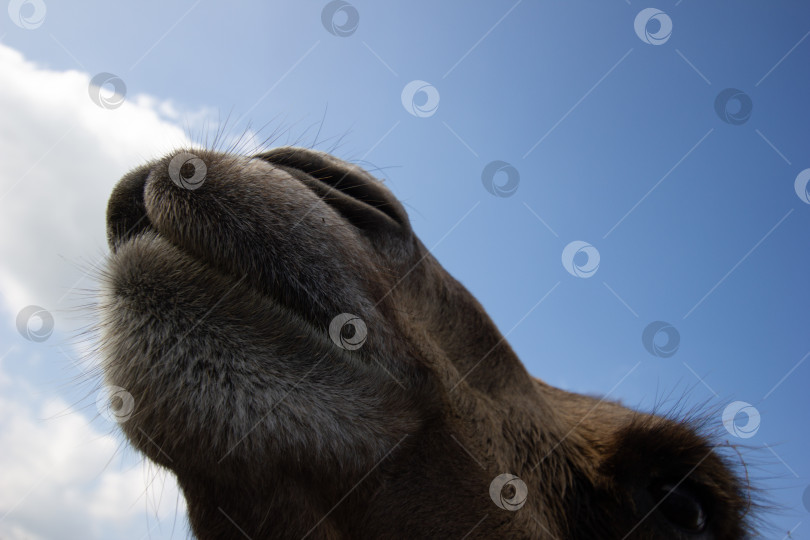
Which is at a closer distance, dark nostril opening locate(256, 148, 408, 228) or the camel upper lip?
the camel upper lip

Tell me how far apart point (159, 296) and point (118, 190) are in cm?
53

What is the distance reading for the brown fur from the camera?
1.88 m

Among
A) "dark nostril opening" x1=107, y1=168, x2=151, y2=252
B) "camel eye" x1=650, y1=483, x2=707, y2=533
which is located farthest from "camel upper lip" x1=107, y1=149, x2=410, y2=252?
"camel eye" x1=650, y1=483, x2=707, y2=533

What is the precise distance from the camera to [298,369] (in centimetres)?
197

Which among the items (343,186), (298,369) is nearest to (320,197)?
(343,186)

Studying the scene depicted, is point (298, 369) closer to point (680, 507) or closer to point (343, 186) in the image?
point (343, 186)

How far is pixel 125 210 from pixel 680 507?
96.5 inches

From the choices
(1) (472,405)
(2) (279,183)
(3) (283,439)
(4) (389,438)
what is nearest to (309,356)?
(3) (283,439)

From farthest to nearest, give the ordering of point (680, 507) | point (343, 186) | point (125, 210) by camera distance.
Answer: point (680, 507)
point (343, 186)
point (125, 210)

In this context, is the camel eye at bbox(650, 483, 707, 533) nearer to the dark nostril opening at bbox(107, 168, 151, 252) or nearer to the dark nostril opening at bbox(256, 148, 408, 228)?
the dark nostril opening at bbox(256, 148, 408, 228)

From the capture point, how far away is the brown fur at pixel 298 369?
1.88 metres

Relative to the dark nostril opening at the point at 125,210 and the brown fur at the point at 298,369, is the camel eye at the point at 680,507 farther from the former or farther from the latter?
the dark nostril opening at the point at 125,210

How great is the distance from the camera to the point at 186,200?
6.63ft

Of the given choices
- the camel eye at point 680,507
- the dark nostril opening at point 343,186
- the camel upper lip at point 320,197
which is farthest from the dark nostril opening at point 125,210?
the camel eye at point 680,507
